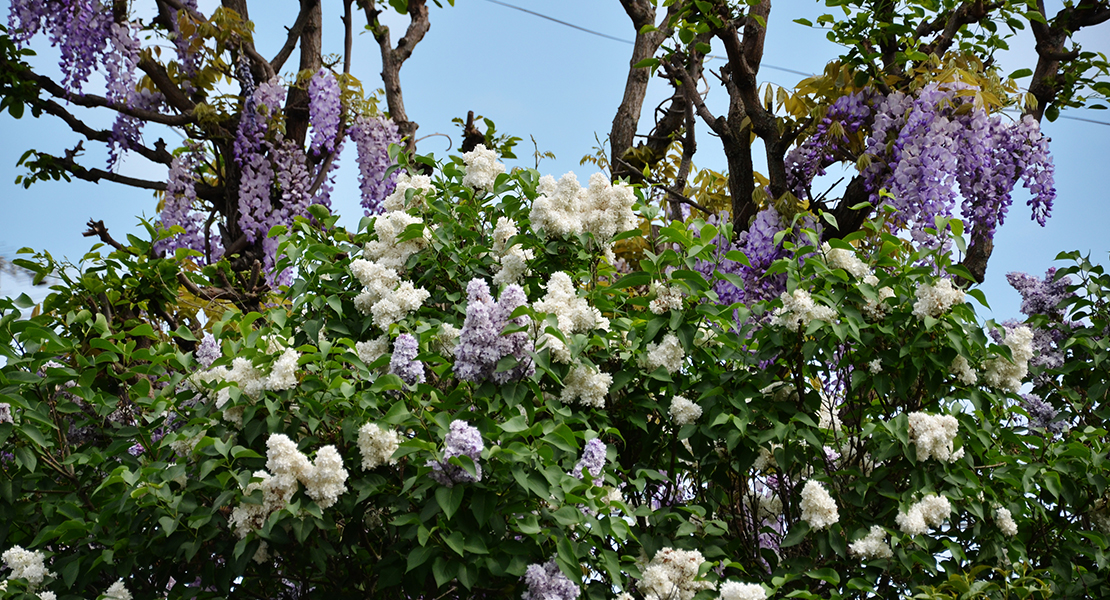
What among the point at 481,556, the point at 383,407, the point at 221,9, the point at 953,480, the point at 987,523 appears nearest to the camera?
the point at 481,556

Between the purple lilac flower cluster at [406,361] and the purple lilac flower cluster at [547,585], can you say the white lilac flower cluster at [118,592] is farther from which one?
the purple lilac flower cluster at [547,585]

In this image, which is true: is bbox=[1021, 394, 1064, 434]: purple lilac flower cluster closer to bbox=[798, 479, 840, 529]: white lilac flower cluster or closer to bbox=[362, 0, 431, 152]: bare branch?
bbox=[798, 479, 840, 529]: white lilac flower cluster

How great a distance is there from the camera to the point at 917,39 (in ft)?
16.0

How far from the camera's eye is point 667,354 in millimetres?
2689

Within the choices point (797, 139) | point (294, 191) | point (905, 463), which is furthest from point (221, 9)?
point (905, 463)

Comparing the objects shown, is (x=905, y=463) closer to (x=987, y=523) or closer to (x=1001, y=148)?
(x=987, y=523)

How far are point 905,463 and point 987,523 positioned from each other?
0.38m

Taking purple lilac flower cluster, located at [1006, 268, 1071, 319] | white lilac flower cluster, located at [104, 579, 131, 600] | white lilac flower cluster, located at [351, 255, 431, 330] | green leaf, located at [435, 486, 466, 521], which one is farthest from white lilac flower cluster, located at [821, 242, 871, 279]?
white lilac flower cluster, located at [104, 579, 131, 600]

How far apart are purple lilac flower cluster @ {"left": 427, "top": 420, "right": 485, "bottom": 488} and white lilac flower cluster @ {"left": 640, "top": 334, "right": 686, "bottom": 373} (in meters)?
0.66

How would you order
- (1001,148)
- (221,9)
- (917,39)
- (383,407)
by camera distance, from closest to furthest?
(383,407)
(1001,148)
(917,39)
(221,9)

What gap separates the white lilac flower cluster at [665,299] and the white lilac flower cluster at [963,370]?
88 centimetres

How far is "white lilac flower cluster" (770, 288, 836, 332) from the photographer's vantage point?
271cm

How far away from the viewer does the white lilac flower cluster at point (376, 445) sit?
2326 mm

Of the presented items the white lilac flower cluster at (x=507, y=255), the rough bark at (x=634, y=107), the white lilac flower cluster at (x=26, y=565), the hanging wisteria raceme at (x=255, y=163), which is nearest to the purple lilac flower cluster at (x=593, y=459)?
the white lilac flower cluster at (x=507, y=255)
